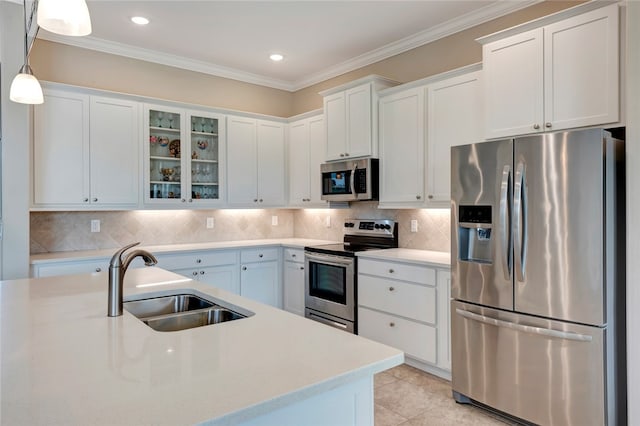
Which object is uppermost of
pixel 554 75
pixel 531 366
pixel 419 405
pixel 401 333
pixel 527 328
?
pixel 554 75

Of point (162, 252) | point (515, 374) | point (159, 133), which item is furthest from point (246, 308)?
point (159, 133)

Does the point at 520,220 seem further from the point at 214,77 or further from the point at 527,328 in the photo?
the point at 214,77

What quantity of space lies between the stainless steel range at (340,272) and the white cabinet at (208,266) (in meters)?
0.79

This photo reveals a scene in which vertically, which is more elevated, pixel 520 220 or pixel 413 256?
pixel 520 220

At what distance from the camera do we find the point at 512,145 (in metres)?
2.47

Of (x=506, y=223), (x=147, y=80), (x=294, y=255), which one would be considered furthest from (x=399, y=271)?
(x=147, y=80)

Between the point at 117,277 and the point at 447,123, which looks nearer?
the point at 117,277

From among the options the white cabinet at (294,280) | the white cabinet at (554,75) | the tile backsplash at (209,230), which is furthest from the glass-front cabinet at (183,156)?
the white cabinet at (554,75)

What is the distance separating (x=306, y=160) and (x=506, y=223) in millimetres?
2861

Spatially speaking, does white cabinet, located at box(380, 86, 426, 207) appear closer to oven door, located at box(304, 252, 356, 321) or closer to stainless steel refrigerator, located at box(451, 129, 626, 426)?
oven door, located at box(304, 252, 356, 321)

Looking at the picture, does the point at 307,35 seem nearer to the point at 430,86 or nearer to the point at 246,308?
the point at 430,86

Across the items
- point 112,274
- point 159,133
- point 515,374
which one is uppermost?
point 159,133

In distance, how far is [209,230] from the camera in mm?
4852

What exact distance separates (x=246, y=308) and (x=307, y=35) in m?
3.03
